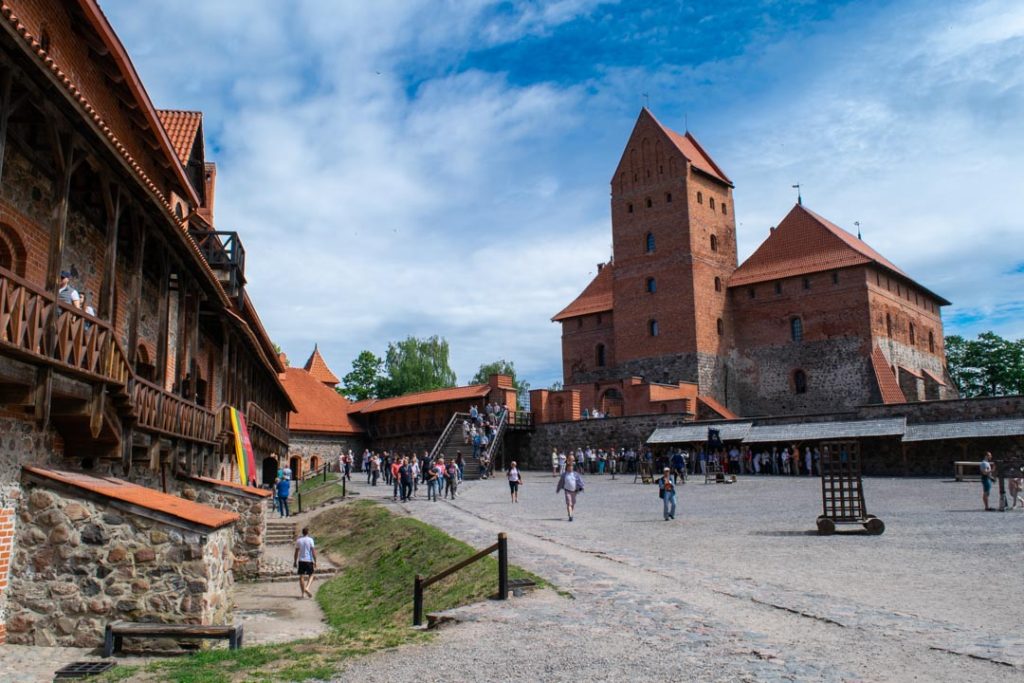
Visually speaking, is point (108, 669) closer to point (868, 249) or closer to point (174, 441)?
A: point (174, 441)

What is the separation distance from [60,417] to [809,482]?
22945 mm

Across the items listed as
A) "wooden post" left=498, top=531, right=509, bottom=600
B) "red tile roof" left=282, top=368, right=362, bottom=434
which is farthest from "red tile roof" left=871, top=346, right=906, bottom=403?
"wooden post" left=498, top=531, right=509, bottom=600

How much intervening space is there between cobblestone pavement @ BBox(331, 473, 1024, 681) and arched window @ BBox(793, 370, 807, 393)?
26730 mm

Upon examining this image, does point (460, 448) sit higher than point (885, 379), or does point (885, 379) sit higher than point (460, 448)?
point (885, 379)

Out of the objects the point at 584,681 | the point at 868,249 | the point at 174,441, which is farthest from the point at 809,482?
the point at 868,249

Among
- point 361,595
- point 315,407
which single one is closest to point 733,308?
point 315,407

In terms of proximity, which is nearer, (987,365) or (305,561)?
(305,561)

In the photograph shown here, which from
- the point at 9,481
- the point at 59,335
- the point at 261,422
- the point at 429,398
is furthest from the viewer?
the point at 429,398

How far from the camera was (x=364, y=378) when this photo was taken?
68125 millimetres

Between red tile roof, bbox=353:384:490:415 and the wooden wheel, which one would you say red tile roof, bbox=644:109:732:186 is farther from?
the wooden wheel

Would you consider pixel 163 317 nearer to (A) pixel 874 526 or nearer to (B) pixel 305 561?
(B) pixel 305 561

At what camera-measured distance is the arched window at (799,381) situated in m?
44.2

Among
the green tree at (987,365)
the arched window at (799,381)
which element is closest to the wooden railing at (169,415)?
the arched window at (799,381)

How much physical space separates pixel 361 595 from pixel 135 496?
6.83 metres
